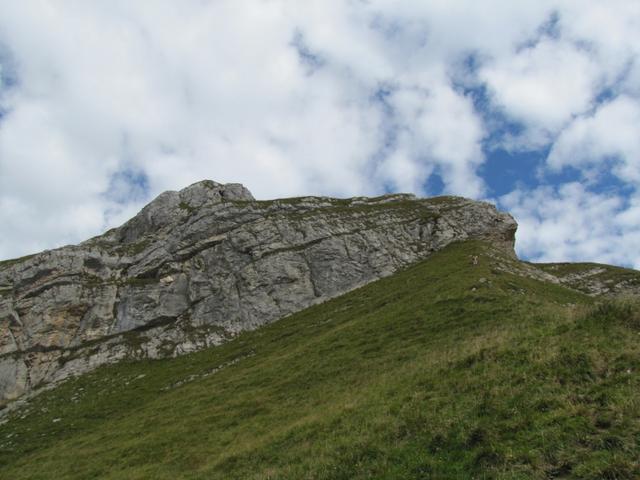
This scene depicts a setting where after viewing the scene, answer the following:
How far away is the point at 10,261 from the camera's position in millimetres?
99312

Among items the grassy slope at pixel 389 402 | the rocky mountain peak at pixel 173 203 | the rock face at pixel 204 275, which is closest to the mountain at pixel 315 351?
the grassy slope at pixel 389 402

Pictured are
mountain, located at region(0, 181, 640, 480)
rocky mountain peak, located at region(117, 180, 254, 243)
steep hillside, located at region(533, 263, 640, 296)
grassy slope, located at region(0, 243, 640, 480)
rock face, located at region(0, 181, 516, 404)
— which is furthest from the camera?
rocky mountain peak, located at region(117, 180, 254, 243)

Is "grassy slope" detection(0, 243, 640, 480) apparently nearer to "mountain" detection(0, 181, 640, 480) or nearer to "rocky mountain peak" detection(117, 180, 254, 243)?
"mountain" detection(0, 181, 640, 480)

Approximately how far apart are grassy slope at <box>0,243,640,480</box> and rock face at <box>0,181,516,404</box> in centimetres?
1030

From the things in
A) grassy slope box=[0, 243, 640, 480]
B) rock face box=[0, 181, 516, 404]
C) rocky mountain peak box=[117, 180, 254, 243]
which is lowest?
grassy slope box=[0, 243, 640, 480]

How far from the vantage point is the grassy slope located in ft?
43.8

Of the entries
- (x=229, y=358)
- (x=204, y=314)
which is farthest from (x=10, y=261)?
(x=229, y=358)

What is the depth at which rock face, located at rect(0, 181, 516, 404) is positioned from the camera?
63.3 metres

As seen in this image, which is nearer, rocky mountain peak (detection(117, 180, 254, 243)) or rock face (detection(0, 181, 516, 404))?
rock face (detection(0, 181, 516, 404))

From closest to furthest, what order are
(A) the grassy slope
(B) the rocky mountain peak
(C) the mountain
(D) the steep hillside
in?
(A) the grassy slope, (C) the mountain, (D) the steep hillside, (B) the rocky mountain peak

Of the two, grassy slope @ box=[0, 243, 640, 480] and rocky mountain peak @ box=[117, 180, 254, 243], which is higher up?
rocky mountain peak @ box=[117, 180, 254, 243]

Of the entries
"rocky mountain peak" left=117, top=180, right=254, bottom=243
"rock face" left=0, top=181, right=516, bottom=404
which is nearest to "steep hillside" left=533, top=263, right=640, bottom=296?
"rock face" left=0, top=181, right=516, bottom=404

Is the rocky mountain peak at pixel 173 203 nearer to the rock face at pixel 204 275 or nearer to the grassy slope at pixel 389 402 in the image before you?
the rock face at pixel 204 275

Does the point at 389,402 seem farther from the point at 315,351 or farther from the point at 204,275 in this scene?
the point at 204,275
